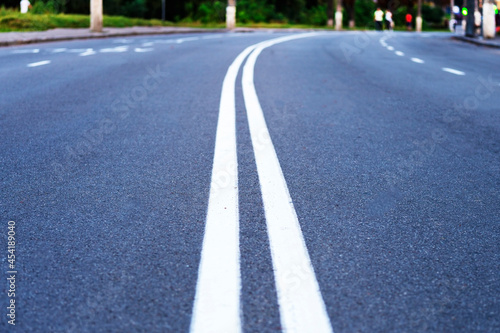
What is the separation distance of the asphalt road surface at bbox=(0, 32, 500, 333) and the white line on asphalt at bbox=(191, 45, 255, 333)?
0.4 inches

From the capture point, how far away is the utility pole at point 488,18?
29.2m

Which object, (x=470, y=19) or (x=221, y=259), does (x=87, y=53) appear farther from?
(x=470, y=19)

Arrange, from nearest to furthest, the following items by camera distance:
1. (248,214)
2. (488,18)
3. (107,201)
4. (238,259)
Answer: (238,259) < (248,214) < (107,201) < (488,18)

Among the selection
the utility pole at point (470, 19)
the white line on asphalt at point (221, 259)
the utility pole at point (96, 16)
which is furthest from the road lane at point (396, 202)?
the utility pole at point (470, 19)

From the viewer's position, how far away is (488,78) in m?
13.2

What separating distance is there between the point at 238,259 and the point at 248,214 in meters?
0.79

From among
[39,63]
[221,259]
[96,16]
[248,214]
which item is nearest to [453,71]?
[39,63]

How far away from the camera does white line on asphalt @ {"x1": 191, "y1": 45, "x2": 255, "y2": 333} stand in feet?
9.07

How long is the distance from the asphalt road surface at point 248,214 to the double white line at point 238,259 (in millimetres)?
11

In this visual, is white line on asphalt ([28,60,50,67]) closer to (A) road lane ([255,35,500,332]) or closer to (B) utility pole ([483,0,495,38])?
(A) road lane ([255,35,500,332])

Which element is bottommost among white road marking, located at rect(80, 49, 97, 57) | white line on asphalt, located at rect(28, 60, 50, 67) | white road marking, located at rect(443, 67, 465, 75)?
white road marking, located at rect(443, 67, 465, 75)

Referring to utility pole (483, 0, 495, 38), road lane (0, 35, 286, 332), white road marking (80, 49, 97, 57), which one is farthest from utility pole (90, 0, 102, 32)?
road lane (0, 35, 286, 332)

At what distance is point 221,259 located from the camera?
11.2ft

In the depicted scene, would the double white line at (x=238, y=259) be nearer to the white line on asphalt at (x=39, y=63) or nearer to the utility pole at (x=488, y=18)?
the white line on asphalt at (x=39, y=63)
